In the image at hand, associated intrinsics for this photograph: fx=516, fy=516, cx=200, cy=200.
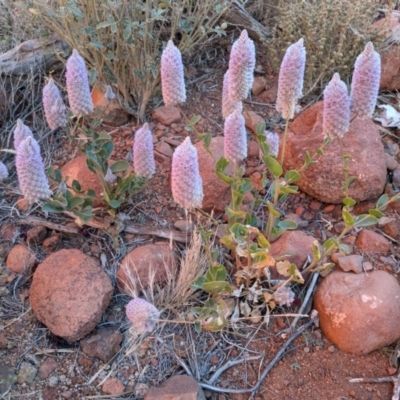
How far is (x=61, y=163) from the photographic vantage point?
8.79 ft

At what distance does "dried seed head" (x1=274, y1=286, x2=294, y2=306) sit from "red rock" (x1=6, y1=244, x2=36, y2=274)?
1.05 meters

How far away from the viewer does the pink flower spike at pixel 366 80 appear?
5.86ft

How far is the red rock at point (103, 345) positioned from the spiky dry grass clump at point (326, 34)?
5.36ft

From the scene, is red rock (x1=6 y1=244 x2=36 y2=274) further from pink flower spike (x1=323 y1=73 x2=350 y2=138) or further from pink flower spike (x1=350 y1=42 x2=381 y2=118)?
pink flower spike (x1=350 y1=42 x2=381 y2=118)

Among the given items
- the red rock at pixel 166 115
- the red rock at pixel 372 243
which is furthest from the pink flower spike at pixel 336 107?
the red rock at pixel 166 115

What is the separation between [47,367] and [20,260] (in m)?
0.50

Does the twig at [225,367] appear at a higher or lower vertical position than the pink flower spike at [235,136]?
lower

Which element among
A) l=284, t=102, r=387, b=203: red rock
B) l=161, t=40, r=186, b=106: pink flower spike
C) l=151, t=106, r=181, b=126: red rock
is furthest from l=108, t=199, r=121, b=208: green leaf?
l=284, t=102, r=387, b=203: red rock

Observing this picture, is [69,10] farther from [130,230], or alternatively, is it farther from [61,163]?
[130,230]

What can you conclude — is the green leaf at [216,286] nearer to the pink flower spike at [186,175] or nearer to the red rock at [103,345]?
the pink flower spike at [186,175]

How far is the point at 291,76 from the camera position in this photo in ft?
5.94

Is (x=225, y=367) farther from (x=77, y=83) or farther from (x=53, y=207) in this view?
(x=77, y=83)

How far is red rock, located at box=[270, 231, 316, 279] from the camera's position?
2133 mm

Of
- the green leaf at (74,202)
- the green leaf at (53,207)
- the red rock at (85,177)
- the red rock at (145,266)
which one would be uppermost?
the green leaf at (53,207)
